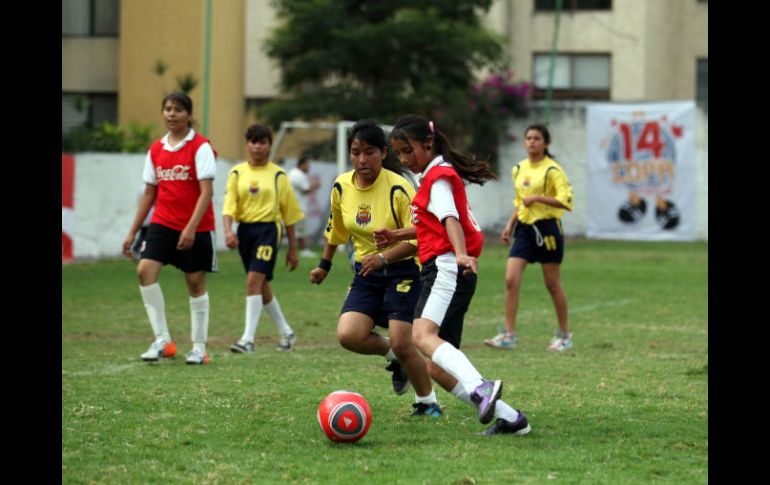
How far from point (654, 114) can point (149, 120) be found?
13.0 metres

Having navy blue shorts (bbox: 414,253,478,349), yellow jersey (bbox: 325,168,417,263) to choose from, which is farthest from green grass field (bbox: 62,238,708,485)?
yellow jersey (bbox: 325,168,417,263)

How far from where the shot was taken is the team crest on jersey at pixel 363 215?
827 centimetres

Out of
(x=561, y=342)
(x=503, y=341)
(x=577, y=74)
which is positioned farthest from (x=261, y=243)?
(x=577, y=74)

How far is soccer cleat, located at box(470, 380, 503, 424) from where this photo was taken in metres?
7.09

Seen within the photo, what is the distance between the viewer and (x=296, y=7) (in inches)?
1276

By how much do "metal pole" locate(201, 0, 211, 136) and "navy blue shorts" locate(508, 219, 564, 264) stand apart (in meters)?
20.2

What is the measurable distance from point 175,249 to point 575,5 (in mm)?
30889

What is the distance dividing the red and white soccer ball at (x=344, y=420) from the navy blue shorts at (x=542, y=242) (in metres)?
5.53

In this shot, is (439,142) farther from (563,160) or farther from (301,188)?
(563,160)

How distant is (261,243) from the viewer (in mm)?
12141

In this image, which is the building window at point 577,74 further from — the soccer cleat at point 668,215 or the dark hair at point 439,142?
the dark hair at point 439,142

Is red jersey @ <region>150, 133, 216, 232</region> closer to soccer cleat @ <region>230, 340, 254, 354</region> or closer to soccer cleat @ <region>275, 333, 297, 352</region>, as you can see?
soccer cleat @ <region>230, 340, 254, 354</region>

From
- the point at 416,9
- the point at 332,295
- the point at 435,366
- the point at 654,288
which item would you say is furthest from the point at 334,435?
the point at 416,9
